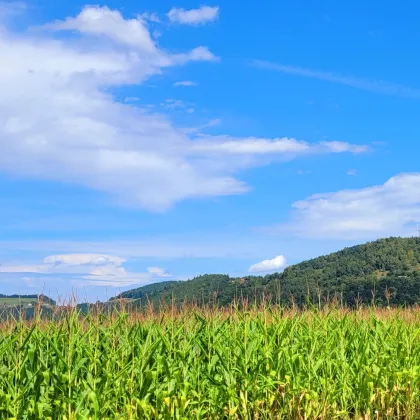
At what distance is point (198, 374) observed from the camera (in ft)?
26.1

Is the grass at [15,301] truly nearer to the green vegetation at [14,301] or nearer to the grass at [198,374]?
the green vegetation at [14,301]

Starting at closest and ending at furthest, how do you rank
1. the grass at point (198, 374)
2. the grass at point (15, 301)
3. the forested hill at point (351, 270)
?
the grass at point (198, 374) < the grass at point (15, 301) < the forested hill at point (351, 270)

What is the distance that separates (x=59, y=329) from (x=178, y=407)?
187 centimetres

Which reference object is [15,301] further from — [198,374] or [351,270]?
[351,270]

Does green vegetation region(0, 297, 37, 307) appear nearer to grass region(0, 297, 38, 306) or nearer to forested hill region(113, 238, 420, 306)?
grass region(0, 297, 38, 306)

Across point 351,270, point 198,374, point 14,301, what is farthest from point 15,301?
point 351,270

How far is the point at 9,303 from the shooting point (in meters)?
9.45

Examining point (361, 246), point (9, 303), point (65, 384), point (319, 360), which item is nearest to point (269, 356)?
point (319, 360)

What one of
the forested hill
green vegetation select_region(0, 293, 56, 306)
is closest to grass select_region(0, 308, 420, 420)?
green vegetation select_region(0, 293, 56, 306)

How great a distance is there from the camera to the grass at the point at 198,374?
23.0 feet

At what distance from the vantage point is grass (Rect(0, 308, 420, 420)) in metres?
7.00

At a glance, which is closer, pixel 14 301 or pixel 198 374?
pixel 198 374

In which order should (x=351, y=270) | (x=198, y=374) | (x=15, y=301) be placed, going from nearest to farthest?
(x=198, y=374), (x=15, y=301), (x=351, y=270)

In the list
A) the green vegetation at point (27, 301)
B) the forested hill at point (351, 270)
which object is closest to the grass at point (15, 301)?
the green vegetation at point (27, 301)
